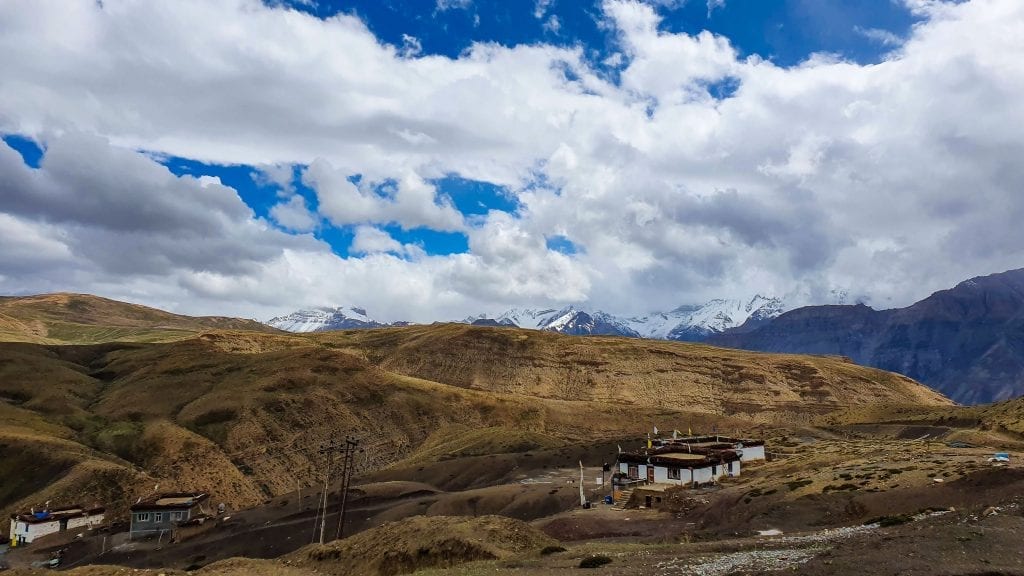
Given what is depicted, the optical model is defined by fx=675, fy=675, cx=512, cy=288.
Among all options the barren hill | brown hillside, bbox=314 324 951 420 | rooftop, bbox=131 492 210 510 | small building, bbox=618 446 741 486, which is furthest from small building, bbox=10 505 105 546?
brown hillside, bbox=314 324 951 420

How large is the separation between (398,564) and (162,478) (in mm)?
83724

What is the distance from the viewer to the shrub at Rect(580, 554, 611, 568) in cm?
3000

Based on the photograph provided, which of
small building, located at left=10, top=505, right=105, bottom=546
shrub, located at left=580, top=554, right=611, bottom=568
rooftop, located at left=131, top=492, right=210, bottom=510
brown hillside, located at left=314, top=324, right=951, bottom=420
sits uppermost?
brown hillside, located at left=314, top=324, right=951, bottom=420

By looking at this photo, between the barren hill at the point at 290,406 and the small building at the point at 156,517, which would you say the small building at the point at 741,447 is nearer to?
the barren hill at the point at 290,406

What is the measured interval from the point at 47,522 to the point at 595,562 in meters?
84.3

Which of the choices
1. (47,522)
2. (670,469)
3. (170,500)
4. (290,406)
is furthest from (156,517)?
(670,469)

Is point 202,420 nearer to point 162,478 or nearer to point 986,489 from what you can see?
point 162,478

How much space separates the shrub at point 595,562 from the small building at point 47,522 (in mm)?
83634

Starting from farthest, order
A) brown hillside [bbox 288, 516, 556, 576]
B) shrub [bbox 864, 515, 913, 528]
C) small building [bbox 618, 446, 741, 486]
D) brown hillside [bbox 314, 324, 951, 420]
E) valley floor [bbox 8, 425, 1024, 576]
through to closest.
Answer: brown hillside [bbox 314, 324, 951, 420] < small building [bbox 618, 446, 741, 486] < shrub [bbox 864, 515, 913, 528] < brown hillside [bbox 288, 516, 556, 576] < valley floor [bbox 8, 425, 1024, 576]

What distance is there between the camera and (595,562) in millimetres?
30141

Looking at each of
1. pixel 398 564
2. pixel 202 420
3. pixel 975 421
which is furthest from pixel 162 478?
pixel 975 421

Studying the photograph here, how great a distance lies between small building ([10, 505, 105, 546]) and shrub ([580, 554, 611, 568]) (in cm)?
8363

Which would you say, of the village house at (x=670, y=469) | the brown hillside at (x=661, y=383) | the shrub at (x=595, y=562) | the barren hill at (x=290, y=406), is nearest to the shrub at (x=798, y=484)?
the village house at (x=670, y=469)

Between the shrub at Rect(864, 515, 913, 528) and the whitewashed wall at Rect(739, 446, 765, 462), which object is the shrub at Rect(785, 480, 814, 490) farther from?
the whitewashed wall at Rect(739, 446, 765, 462)
